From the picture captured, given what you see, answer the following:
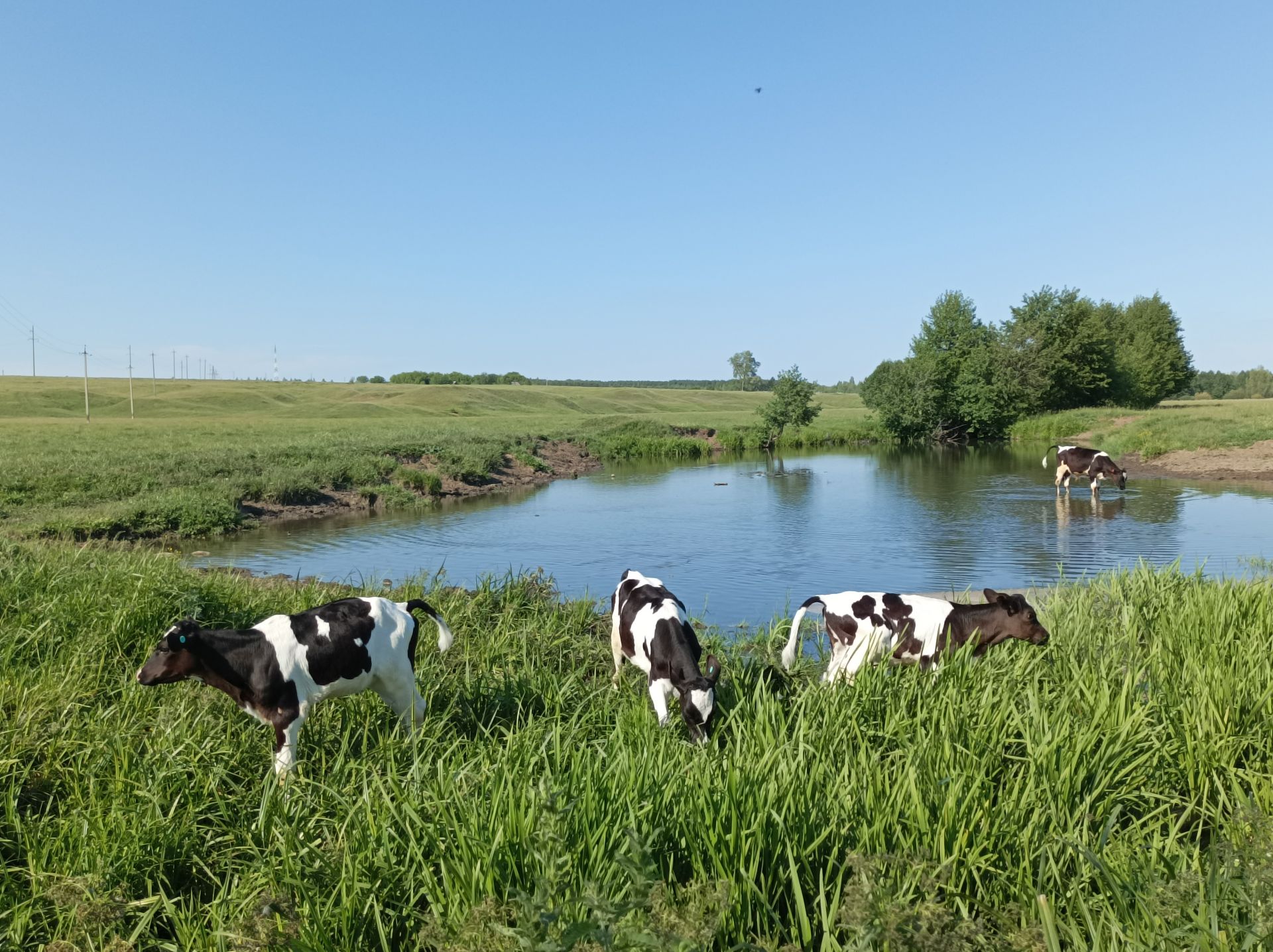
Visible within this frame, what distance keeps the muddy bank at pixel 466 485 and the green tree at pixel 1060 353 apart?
33.0m

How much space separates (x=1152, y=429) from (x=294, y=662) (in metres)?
44.6

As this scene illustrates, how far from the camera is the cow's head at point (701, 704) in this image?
5.91 meters

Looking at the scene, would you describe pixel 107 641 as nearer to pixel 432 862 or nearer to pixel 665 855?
pixel 432 862

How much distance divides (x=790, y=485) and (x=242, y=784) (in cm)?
3023

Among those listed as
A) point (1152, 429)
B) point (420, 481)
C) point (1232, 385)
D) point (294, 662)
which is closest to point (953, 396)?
point (1152, 429)

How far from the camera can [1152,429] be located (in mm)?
41500

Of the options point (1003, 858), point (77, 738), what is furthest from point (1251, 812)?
point (77, 738)

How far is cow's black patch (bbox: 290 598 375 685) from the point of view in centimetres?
561

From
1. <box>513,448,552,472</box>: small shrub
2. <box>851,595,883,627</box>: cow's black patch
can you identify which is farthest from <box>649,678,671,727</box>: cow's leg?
<box>513,448,552,472</box>: small shrub

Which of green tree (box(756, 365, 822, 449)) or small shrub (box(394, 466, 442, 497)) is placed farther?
green tree (box(756, 365, 822, 449))

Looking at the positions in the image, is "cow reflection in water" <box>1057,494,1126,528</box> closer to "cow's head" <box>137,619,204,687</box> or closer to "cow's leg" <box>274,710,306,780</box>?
"cow's leg" <box>274,710,306,780</box>

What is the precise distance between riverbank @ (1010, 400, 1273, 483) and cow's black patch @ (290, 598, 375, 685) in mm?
34279

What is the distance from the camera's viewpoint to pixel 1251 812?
390 centimetres

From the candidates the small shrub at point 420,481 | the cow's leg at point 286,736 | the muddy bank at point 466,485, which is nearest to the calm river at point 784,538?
the muddy bank at point 466,485
